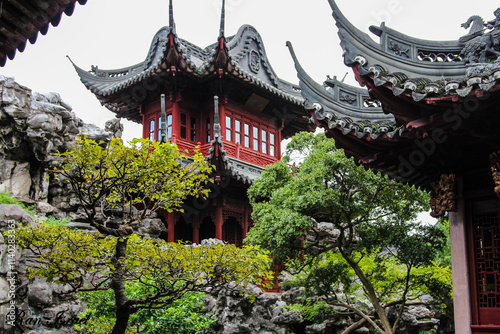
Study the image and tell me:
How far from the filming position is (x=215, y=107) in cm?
1602

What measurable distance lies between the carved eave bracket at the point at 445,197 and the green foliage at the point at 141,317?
5153 mm

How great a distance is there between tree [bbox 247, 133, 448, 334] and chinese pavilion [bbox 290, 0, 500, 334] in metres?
4.06

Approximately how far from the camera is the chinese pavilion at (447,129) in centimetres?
455

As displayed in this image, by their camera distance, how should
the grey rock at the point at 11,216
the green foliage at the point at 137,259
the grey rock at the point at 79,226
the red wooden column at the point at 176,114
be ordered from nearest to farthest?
the green foliage at the point at 137,259 → the grey rock at the point at 11,216 → the grey rock at the point at 79,226 → the red wooden column at the point at 176,114

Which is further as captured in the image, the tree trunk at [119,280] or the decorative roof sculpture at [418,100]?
the tree trunk at [119,280]

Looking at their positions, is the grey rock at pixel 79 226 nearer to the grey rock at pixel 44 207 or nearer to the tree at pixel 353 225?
the grey rock at pixel 44 207

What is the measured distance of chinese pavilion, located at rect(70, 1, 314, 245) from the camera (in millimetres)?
15844

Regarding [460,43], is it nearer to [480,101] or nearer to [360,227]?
[480,101]

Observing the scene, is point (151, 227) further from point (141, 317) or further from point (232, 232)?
point (141, 317)

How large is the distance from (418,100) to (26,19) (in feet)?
11.5

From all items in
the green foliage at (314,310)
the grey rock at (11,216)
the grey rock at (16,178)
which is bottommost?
the green foliage at (314,310)

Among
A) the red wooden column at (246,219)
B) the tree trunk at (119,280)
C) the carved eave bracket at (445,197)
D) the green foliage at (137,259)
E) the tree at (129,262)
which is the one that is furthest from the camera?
the red wooden column at (246,219)

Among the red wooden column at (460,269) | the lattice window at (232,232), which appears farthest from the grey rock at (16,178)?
the red wooden column at (460,269)

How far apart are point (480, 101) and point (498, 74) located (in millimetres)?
330
